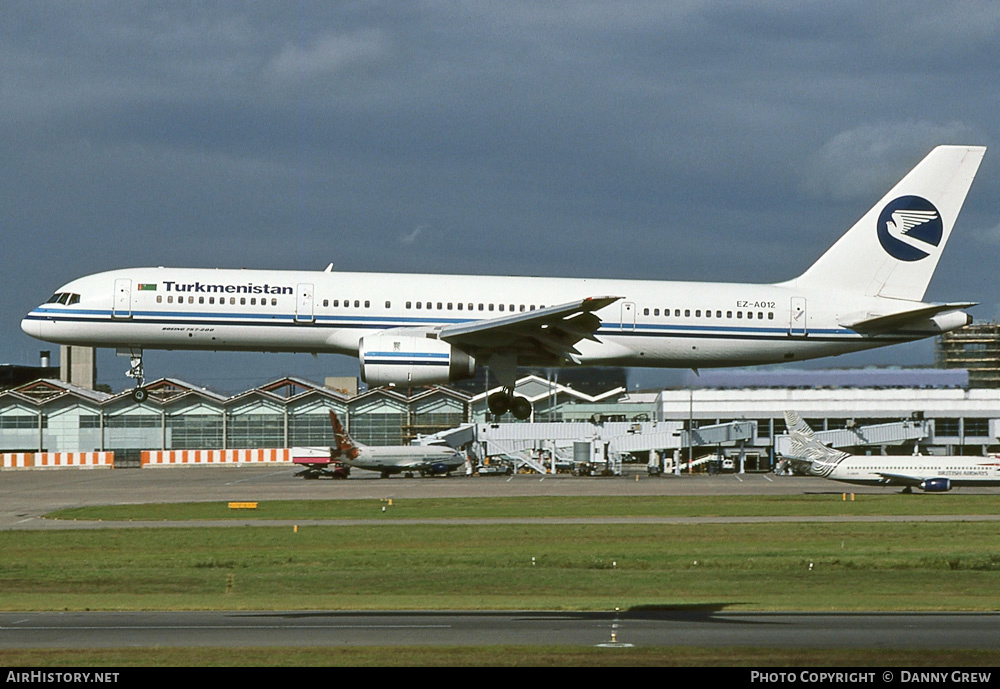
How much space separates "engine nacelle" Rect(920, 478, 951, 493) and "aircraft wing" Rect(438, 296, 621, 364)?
32903 mm

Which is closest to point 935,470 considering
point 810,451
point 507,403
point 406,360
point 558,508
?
point 810,451

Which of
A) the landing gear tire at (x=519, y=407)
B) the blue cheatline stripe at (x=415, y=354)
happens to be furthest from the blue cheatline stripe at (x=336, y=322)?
the landing gear tire at (x=519, y=407)

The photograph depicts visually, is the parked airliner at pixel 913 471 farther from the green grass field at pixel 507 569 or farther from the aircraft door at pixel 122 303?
the aircraft door at pixel 122 303

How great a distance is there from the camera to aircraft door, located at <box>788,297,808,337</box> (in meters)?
45.3

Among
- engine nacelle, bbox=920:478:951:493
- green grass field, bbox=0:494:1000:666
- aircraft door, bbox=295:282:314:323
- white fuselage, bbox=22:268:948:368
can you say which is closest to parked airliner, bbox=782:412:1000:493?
engine nacelle, bbox=920:478:951:493

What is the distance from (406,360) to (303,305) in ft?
14.0

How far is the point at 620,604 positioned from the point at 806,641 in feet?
27.6

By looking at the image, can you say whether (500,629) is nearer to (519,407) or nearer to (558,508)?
(519,407)

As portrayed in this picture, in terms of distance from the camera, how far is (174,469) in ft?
324

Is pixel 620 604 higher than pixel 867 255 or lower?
lower

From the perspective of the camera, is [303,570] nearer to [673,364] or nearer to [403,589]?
[403,589]

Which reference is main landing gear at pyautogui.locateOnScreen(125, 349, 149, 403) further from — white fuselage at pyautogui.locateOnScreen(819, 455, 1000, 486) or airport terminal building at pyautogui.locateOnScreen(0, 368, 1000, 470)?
airport terminal building at pyautogui.locateOnScreen(0, 368, 1000, 470)

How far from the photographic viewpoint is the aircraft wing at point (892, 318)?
42.7 metres
